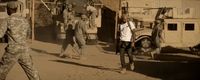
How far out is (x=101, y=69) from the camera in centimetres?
1564

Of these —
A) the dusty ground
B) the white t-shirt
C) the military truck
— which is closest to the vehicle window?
the military truck

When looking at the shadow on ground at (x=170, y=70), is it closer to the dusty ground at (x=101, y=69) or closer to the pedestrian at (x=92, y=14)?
the dusty ground at (x=101, y=69)

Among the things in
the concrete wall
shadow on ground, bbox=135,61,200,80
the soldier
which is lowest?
shadow on ground, bbox=135,61,200,80

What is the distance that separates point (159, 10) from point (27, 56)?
45.9 ft

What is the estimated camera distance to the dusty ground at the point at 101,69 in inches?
544

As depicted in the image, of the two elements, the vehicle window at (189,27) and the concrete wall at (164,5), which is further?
the concrete wall at (164,5)

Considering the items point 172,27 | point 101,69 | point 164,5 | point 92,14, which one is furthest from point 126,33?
point 164,5

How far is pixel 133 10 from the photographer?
934 inches

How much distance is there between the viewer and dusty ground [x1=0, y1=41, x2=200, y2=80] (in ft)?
45.3

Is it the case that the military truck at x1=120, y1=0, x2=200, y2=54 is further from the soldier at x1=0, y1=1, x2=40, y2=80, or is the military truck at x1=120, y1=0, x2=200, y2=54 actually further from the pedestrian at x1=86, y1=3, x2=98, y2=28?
the soldier at x1=0, y1=1, x2=40, y2=80

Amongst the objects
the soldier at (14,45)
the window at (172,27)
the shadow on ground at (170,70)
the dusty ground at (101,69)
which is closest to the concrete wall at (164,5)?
the window at (172,27)

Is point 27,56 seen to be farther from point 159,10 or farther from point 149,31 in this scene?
point 159,10

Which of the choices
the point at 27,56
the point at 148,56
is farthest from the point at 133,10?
the point at 27,56

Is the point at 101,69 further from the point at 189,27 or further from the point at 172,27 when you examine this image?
the point at 189,27
